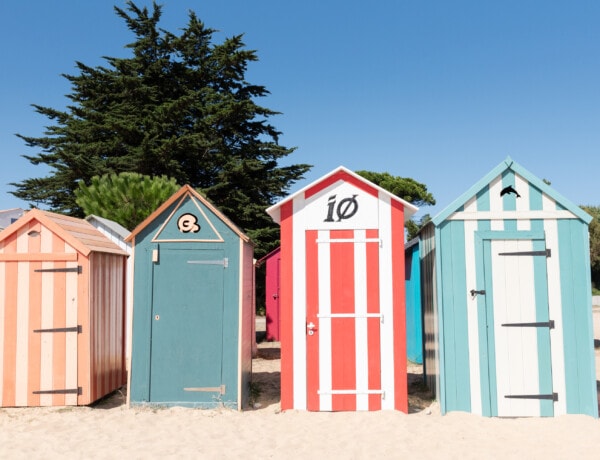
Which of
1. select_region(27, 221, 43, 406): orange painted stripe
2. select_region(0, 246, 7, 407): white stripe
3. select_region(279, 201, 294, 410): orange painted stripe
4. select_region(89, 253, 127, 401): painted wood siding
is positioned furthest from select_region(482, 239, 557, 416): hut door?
select_region(0, 246, 7, 407): white stripe

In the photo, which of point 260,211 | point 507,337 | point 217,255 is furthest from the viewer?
point 260,211

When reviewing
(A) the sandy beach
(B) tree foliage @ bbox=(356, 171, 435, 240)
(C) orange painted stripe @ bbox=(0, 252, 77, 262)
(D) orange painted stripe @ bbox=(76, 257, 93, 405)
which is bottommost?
(A) the sandy beach

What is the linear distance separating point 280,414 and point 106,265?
10.8 feet

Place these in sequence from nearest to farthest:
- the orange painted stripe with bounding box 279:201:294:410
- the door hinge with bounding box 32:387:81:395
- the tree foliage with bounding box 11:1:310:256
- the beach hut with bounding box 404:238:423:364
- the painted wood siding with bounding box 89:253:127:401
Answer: the orange painted stripe with bounding box 279:201:294:410
the door hinge with bounding box 32:387:81:395
the painted wood siding with bounding box 89:253:127:401
the beach hut with bounding box 404:238:423:364
the tree foliage with bounding box 11:1:310:256

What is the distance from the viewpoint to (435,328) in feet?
22.8

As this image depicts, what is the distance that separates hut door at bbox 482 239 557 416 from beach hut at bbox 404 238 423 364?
2718mm

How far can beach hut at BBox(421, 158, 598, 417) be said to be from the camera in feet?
20.9

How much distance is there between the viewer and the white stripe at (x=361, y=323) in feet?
21.4

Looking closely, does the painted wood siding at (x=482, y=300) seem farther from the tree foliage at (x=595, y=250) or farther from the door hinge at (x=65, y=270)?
the tree foliage at (x=595, y=250)

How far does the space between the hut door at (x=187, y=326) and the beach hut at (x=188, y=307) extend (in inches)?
0.5

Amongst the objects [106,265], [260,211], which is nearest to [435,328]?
[106,265]

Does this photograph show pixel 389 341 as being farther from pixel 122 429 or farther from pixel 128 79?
pixel 128 79

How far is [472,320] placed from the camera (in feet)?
21.3

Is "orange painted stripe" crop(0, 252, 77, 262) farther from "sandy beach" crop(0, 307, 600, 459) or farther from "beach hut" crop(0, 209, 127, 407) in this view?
"sandy beach" crop(0, 307, 600, 459)
